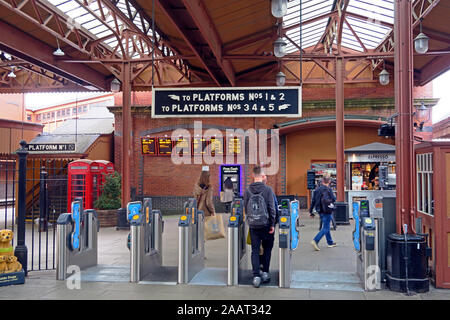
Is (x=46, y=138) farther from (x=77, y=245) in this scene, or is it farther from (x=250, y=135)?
(x=77, y=245)

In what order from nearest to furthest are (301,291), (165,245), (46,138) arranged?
1. (301,291)
2. (165,245)
3. (46,138)

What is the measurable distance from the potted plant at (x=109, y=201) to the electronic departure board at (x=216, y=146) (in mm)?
5158

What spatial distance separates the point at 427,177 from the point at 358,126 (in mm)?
12675

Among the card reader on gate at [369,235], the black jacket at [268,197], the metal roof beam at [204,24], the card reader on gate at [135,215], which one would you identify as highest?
the metal roof beam at [204,24]

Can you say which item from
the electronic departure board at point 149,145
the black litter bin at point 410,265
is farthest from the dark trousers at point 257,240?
the electronic departure board at point 149,145

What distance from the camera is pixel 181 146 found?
19.5 meters

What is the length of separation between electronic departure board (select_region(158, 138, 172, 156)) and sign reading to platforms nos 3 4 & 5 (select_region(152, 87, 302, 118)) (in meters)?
12.0

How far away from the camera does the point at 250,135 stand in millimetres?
19250

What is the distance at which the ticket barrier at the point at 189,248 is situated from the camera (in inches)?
271

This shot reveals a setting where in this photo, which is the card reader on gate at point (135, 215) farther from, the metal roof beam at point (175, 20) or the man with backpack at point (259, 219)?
the metal roof beam at point (175, 20)

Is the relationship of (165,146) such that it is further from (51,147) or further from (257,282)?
(257,282)

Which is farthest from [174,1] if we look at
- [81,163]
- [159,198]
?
[159,198]

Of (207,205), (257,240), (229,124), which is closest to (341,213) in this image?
(229,124)

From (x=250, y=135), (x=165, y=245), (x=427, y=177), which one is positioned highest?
(x=250, y=135)
